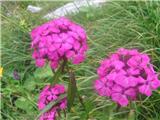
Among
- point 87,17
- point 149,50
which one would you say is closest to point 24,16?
point 87,17

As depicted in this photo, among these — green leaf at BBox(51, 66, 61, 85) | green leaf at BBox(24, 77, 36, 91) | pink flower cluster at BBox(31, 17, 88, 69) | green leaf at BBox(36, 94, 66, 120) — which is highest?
pink flower cluster at BBox(31, 17, 88, 69)

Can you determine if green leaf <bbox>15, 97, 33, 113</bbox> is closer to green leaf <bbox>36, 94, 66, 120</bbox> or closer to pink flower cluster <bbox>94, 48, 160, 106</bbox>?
green leaf <bbox>36, 94, 66, 120</bbox>

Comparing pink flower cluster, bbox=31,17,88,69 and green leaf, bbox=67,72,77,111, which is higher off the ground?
pink flower cluster, bbox=31,17,88,69

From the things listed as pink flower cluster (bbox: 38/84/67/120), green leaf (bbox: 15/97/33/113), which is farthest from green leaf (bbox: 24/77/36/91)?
pink flower cluster (bbox: 38/84/67/120)

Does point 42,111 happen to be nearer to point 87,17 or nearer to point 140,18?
point 140,18

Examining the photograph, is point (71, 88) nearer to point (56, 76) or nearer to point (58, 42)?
point (56, 76)

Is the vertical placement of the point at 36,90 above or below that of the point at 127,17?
below

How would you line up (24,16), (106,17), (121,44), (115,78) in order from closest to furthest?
(115,78)
(121,44)
(106,17)
(24,16)

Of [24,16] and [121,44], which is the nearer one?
[121,44]
